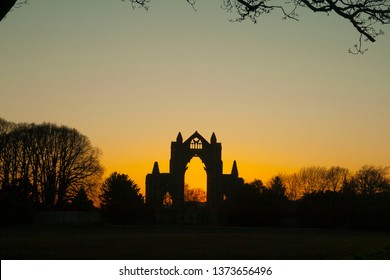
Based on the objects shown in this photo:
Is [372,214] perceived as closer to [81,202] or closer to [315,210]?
[315,210]

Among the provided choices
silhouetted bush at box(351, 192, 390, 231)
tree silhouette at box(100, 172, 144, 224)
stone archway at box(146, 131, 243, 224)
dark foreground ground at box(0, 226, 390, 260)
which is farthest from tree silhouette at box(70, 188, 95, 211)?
silhouetted bush at box(351, 192, 390, 231)

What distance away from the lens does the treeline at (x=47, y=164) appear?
55381 millimetres

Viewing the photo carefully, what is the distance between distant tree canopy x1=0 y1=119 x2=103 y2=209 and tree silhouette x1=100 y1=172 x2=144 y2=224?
156 inches

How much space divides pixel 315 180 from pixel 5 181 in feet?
189

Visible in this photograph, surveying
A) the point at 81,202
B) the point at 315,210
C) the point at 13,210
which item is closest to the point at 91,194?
the point at 81,202

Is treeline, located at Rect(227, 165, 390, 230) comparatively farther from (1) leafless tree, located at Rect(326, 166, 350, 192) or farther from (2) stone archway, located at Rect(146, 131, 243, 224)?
(1) leafless tree, located at Rect(326, 166, 350, 192)

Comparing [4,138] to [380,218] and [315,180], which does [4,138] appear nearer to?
[380,218]

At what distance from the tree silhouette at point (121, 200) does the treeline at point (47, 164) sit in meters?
3.77

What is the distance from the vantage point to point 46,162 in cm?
5756

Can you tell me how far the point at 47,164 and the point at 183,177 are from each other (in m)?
22.8

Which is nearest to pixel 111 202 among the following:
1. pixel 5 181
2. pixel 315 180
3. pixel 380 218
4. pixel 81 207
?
pixel 81 207

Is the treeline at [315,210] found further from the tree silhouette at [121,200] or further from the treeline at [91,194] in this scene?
the tree silhouette at [121,200]

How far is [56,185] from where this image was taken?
5769cm

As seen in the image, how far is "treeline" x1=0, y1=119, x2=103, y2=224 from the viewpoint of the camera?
182ft
